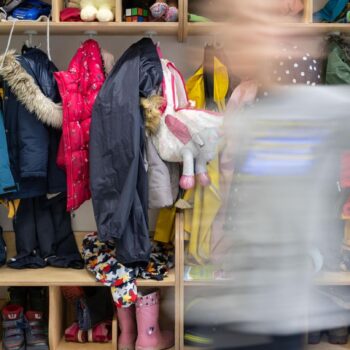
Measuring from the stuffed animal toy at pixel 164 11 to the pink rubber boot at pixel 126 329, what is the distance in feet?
4.25

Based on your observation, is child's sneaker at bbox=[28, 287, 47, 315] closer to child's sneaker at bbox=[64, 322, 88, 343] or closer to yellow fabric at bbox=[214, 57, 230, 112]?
child's sneaker at bbox=[64, 322, 88, 343]

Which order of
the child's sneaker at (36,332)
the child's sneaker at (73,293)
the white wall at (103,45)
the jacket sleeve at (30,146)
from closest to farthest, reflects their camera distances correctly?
the jacket sleeve at (30,146) → the child's sneaker at (36,332) → the child's sneaker at (73,293) → the white wall at (103,45)

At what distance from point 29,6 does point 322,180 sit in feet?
5.96

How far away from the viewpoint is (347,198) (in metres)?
2.09

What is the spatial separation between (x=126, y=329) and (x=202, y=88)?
1136mm

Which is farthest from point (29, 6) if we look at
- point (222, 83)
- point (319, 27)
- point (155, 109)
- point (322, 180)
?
point (322, 180)

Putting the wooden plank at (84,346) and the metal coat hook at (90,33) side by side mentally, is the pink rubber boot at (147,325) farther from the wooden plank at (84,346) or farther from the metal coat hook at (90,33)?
the metal coat hook at (90,33)

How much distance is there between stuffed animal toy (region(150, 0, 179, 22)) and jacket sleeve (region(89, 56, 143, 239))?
0.24 metres

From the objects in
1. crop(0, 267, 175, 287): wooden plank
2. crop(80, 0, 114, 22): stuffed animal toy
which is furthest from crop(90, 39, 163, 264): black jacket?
crop(80, 0, 114, 22): stuffed animal toy

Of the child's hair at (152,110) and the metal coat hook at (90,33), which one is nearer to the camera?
the child's hair at (152,110)

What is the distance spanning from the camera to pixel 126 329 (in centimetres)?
225

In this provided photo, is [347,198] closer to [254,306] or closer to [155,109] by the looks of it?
[155,109]

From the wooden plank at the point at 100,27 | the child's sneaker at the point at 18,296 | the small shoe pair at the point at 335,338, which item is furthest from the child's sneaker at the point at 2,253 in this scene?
the small shoe pair at the point at 335,338

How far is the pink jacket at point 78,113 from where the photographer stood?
7.00 ft
